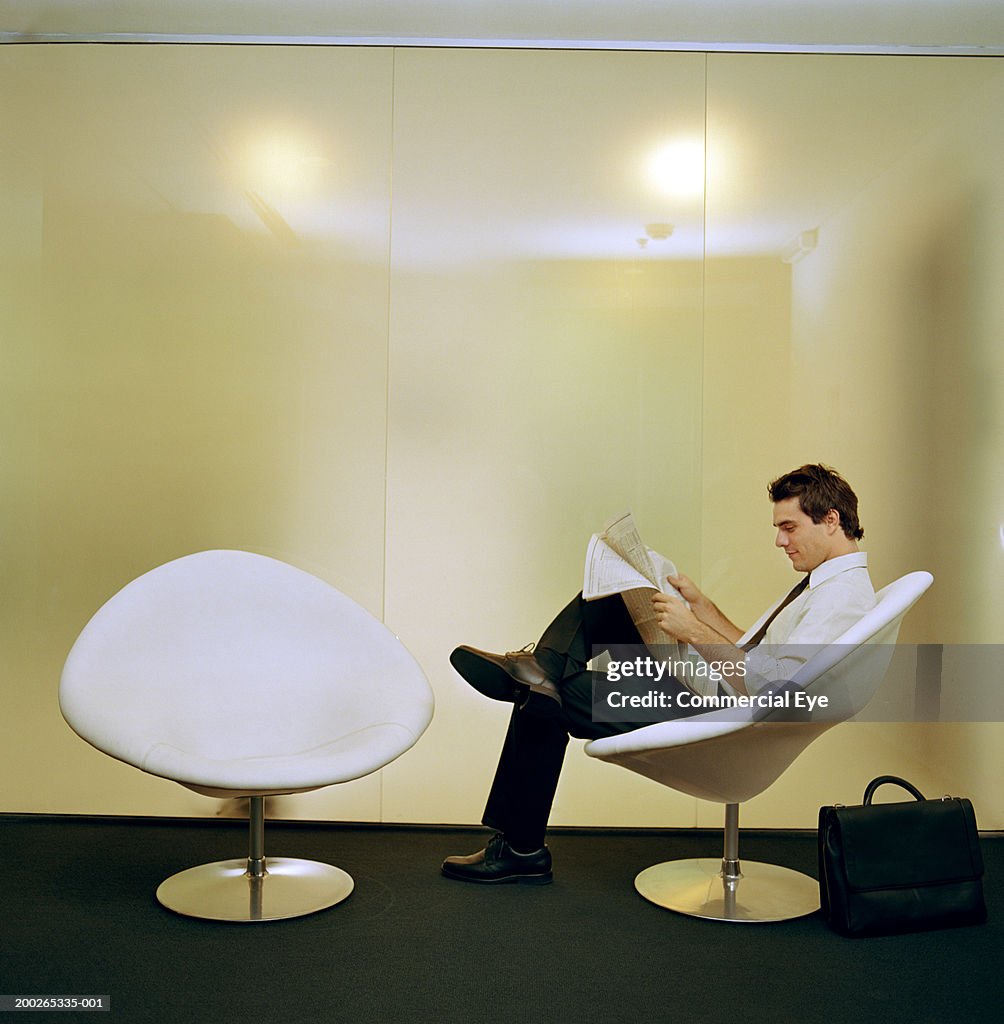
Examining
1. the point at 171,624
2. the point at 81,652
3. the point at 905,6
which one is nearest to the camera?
the point at 81,652

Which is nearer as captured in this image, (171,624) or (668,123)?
(171,624)

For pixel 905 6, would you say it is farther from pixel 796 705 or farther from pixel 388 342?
pixel 796 705

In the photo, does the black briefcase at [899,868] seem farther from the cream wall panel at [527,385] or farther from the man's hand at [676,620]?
the cream wall panel at [527,385]

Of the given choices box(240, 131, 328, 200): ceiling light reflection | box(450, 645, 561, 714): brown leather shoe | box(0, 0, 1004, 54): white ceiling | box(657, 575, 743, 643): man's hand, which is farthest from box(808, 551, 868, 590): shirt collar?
box(240, 131, 328, 200): ceiling light reflection

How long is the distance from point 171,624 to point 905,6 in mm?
2754

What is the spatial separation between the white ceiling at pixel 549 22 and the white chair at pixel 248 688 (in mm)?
1702

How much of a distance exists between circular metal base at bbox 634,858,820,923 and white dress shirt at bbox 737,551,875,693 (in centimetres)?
54

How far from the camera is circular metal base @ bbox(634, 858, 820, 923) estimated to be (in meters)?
2.59

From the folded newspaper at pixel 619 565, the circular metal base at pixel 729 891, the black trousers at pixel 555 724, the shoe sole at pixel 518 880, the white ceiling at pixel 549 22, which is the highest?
the white ceiling at pixel 549 22

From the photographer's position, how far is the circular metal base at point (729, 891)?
2.59 metres

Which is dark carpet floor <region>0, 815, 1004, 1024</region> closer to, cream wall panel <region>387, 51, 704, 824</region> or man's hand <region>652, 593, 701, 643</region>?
man's hand <region>652, 593, 701, 643</region>

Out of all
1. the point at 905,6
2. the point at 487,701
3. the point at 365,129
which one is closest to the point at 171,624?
the point at 487,701

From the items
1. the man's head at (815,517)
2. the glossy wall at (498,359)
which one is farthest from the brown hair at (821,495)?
the glossy wall at (498,359)

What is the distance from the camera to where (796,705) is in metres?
2.36
